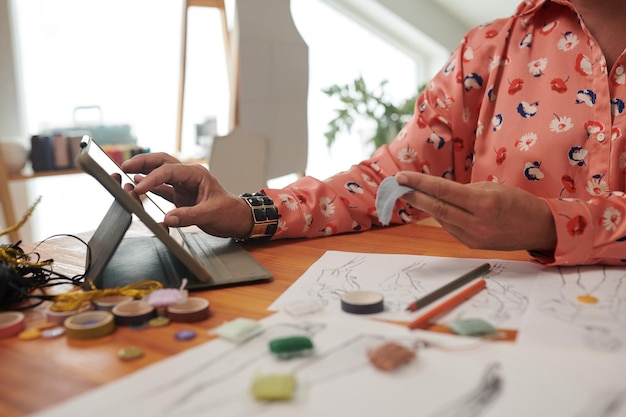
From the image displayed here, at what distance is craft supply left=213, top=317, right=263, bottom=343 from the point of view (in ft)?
1.66

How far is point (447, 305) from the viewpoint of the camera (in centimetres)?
56

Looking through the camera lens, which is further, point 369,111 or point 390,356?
point 369,111

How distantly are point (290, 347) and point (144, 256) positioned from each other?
1.22ft

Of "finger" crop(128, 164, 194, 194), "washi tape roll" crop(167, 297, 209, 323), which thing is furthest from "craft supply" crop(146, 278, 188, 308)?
"finger" crop(128, 164, 194, 194)

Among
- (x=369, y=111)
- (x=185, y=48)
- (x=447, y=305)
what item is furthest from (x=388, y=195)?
(x=369, y=111)

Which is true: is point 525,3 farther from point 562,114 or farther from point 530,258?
point 530,258

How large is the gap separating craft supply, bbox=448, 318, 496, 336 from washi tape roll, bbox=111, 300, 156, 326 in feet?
0.97

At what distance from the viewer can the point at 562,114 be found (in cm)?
96

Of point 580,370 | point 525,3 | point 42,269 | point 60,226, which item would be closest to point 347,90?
point 60,226

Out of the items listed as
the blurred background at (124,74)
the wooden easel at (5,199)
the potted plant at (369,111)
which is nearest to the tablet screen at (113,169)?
the wooden easel at (5,199)

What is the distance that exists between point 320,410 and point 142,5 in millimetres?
2816

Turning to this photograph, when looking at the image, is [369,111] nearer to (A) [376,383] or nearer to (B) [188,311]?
(B) [188,311]

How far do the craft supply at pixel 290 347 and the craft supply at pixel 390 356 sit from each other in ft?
0.17

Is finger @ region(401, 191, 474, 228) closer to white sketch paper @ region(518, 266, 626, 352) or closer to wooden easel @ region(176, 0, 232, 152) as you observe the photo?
white sketch paper @ region(518, 266, 626, 352)
